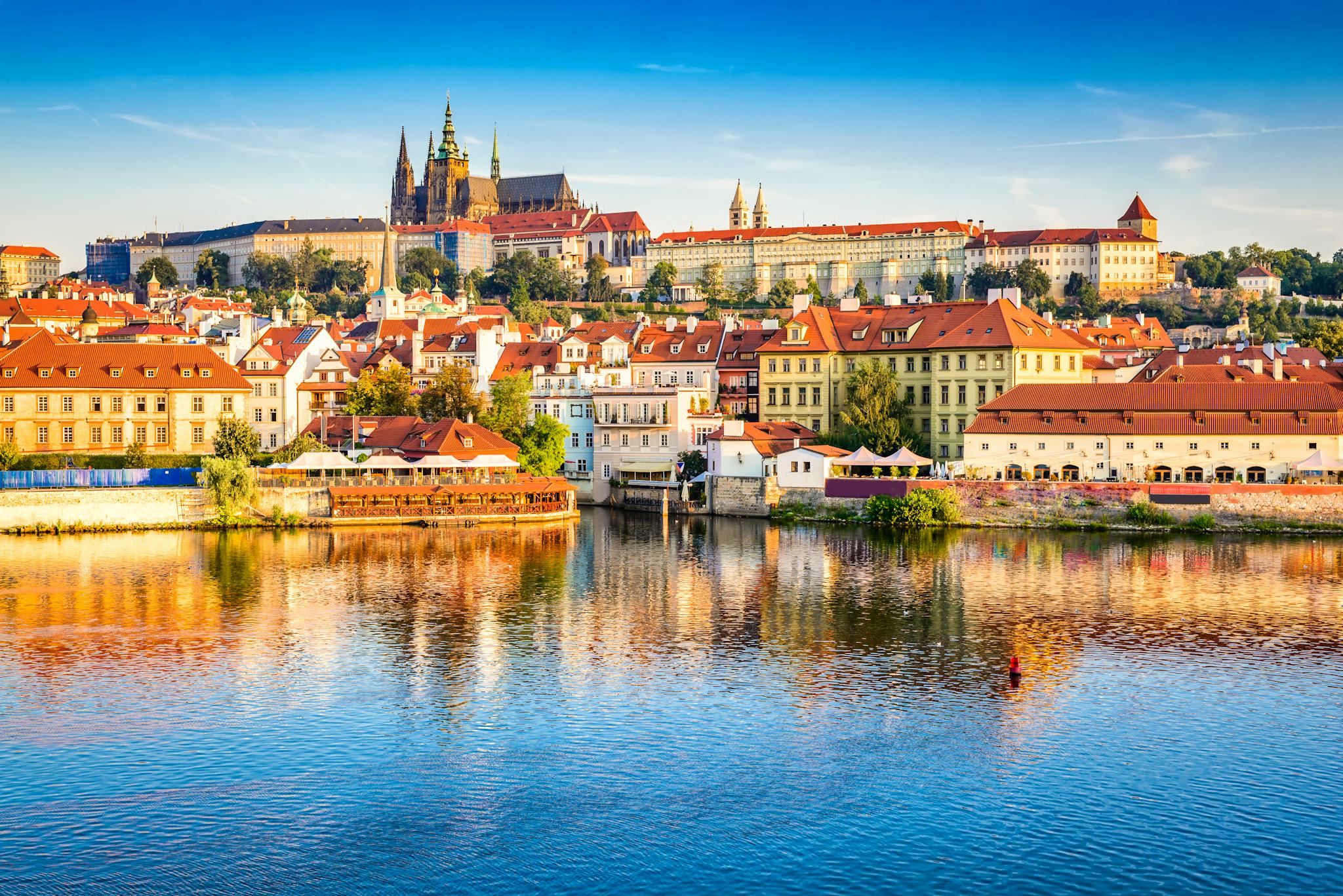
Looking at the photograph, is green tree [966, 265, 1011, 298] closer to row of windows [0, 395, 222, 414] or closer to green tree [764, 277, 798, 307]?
green tree [764, 277, 798, 307]

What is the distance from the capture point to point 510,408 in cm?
7106

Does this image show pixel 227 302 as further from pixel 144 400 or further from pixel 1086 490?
pixel 1086 490

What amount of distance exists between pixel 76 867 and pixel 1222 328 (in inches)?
6212

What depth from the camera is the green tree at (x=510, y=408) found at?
70.4 meters

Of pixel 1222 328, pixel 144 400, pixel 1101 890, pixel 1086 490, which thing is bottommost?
pixel 1101 890

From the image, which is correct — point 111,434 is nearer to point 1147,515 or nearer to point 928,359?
point 928,359

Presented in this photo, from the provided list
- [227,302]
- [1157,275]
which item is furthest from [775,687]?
[1157,275]

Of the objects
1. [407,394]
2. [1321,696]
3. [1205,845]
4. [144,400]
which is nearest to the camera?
[1205,845]

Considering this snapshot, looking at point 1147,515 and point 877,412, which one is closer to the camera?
point 1147,515

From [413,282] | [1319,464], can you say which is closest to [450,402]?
[1319,464]

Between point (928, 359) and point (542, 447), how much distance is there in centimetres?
1951

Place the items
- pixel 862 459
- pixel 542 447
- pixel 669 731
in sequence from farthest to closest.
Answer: pixel 542 447, pixel 862 459, pixel 669 731

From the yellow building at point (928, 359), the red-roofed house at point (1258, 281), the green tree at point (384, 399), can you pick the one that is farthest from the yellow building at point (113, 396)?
the red-roofed house at point (1258, 281)

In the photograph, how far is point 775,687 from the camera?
30.8 m
